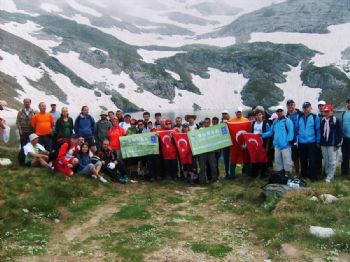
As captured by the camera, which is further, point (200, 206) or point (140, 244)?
point (200, 206)

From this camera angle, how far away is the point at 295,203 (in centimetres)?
1416

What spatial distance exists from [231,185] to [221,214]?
444 cm

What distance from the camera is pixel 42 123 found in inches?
844

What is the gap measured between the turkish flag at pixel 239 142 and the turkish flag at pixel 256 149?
73cm

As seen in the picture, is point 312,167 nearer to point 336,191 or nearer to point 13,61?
point 336,191

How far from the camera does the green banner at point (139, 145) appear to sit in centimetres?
2167

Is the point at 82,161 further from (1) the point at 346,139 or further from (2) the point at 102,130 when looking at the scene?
(1) the point at 346,139

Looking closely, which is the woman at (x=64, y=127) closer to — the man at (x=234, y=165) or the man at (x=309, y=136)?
the man at (x=234, y=165)

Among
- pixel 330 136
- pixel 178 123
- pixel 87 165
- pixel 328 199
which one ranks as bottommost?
pixel 328 199

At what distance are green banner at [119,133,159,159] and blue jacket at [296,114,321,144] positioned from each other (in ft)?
24.2

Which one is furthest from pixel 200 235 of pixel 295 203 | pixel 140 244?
pixel 295 203

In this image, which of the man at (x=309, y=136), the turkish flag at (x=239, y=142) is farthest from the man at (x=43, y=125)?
the man at (x=309, y=136)

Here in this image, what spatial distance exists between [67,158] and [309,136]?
36.3 feet

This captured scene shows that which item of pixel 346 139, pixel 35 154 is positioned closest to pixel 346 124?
pixel 346 139
